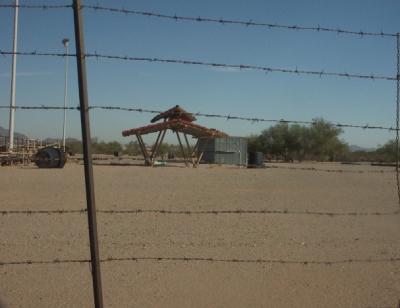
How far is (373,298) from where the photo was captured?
18.2 feet

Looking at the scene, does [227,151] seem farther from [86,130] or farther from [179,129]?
[86,130]

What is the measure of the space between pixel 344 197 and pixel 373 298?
964 cm

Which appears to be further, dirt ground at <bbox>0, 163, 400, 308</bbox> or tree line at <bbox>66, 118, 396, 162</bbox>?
tree line at <bbox>66, 118, 396, 162</bbox>

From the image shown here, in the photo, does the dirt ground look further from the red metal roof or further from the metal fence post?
the red metal roof

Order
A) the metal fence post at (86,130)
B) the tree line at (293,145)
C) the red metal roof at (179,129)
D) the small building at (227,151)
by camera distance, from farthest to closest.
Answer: the tree line at (293,145) → the small building at (227,151) → the red metal roof at (179,129) → the metal fence post at (86,130)

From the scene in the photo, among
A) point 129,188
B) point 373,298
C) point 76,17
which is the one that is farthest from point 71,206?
point 76,17

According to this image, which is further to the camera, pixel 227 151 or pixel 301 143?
pixel 301 143

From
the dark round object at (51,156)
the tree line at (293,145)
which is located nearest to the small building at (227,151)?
the dark round object at (51,156)

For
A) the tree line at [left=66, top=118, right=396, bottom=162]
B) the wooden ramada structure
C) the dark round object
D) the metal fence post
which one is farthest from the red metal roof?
the tree line at [left=66, top=118, right=396, bottom=162]

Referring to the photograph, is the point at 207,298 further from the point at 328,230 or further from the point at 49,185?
the point at 49,185

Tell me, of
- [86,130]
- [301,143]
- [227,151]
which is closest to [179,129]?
[227,151]

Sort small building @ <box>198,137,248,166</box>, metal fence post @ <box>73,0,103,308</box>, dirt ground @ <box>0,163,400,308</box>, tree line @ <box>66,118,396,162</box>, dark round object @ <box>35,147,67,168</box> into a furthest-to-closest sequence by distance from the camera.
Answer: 1. tree line @ <box>66,118,396,162</box>
2. small building @ <box>198,137,248,166</box>
3. dark round object @ <box>35,147,67,168</box>
4. dirt ground @ <box>0,163,400,308</box>
5. metal fence post @ <box>73,0,103,308</box>

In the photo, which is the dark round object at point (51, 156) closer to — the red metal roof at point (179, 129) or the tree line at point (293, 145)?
the red metal roof at point (179, 129)

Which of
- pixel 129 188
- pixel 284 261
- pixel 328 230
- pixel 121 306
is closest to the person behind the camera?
pixel 121 306
